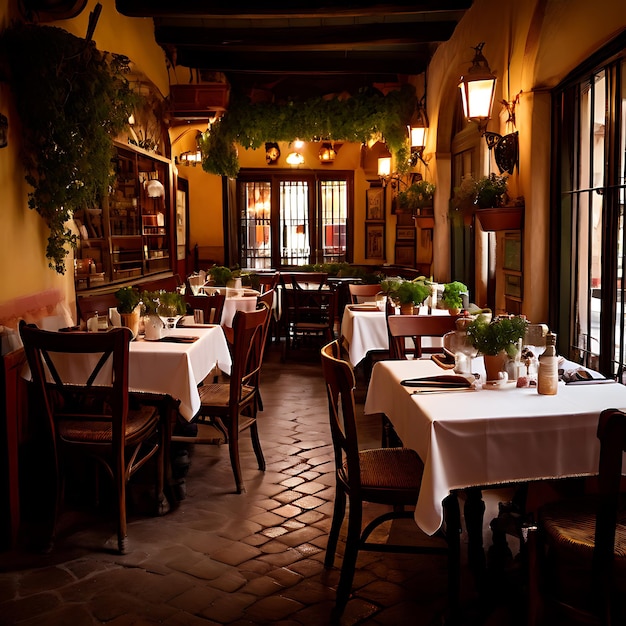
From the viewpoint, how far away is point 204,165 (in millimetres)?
10859

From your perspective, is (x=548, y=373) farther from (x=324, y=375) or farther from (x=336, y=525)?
(x=336, y=525)

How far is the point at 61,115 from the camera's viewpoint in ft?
15.4

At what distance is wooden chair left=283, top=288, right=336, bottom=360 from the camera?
8.82 m

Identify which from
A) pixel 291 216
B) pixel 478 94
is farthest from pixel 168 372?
pixel 291 216

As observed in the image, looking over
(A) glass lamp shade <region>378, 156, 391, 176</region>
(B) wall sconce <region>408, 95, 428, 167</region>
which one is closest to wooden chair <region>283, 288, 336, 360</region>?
(B) wall sconce <region>408, 95, 428, 167</region>

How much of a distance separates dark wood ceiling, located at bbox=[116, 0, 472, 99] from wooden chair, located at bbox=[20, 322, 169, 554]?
14.7 ft

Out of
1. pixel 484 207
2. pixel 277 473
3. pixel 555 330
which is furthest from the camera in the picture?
pixel 484 207

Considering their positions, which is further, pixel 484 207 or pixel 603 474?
pixel 484 207

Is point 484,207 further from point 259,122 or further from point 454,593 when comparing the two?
point 259,122

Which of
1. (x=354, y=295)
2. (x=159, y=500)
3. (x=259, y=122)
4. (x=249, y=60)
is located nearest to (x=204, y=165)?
(x=259, y=122)

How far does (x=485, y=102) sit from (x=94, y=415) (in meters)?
3.76

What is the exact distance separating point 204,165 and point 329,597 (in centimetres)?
861

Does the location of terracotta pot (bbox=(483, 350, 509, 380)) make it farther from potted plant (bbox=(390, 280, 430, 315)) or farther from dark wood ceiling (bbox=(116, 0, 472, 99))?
dark wood ceiling (bbox=(116, 0, 472, 99))

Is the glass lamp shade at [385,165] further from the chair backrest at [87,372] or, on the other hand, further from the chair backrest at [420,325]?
the chair backrest at [87,372]
